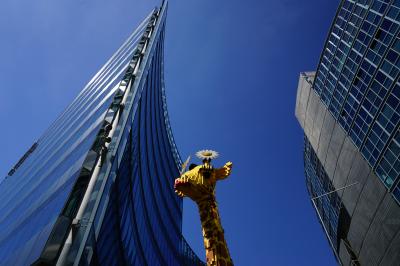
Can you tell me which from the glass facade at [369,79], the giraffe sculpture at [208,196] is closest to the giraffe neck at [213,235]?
the giraffe sculpture at [208,196]

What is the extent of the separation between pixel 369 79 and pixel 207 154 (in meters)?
27.2

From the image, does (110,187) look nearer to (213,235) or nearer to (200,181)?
(200,181)

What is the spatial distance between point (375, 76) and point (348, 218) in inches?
541

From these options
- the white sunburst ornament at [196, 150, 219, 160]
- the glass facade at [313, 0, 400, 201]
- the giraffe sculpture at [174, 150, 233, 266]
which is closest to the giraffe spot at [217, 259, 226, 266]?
the giraffe sculpture at [174, 150, 233, 266]

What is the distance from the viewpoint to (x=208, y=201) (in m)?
8.59

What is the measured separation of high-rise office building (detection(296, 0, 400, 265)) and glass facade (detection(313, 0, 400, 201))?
6cm

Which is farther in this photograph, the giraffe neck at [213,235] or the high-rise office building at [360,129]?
the high-rise office building at [360,129]

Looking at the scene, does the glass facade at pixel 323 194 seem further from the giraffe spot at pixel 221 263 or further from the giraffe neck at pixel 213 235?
the giraffe spot at pixel 221 263

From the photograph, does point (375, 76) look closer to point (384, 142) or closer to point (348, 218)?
point (384, 142)

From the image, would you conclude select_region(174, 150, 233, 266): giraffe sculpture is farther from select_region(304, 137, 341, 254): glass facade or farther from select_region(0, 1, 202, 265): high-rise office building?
select_region(304, 137, 341, 254): glass facade

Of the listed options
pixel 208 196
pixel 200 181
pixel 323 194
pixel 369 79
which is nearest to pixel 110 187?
pixel 200 181

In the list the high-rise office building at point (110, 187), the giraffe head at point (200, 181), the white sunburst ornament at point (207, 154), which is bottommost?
the giraffe head at point (200, 181)

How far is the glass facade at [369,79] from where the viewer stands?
1143 inches

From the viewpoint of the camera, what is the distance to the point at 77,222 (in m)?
8.87
